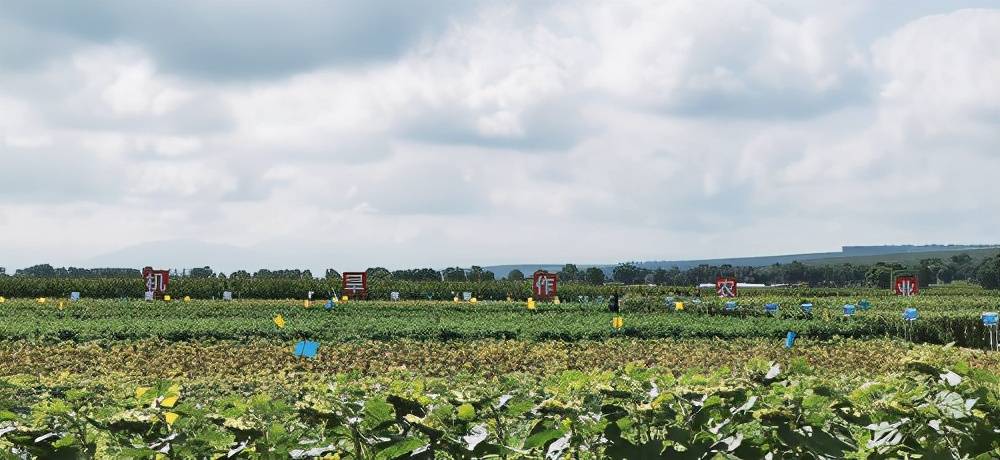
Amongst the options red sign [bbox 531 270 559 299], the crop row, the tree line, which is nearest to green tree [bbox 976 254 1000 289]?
the tree line

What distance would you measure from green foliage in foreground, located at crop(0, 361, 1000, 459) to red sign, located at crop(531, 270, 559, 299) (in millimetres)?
28435

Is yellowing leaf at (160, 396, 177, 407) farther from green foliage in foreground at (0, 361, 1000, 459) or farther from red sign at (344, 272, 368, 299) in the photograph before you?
red sign at (344, 272, 368, 299)

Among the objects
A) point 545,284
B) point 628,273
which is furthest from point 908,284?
point 628,273

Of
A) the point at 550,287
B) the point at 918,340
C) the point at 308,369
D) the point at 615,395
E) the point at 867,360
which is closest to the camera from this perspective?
the point at 615,395

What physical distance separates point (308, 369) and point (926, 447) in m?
10.8

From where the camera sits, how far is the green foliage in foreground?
2498mm

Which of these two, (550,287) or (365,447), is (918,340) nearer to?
(550,287)

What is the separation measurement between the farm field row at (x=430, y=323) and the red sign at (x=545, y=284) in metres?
2.93

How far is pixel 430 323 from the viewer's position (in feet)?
62.8

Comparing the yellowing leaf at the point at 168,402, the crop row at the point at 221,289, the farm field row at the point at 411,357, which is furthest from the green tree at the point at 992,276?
the yellowing leaf at the point at 168,402

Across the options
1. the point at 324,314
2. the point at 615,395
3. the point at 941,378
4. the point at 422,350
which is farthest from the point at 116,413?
the point at 324,314

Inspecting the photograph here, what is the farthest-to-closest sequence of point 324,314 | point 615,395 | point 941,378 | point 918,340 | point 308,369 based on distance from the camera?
point 324,314 < point 918,340 < point 308,369 < point 941,378 < point 615,395

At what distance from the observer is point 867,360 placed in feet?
49.0

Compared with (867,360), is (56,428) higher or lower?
higher
